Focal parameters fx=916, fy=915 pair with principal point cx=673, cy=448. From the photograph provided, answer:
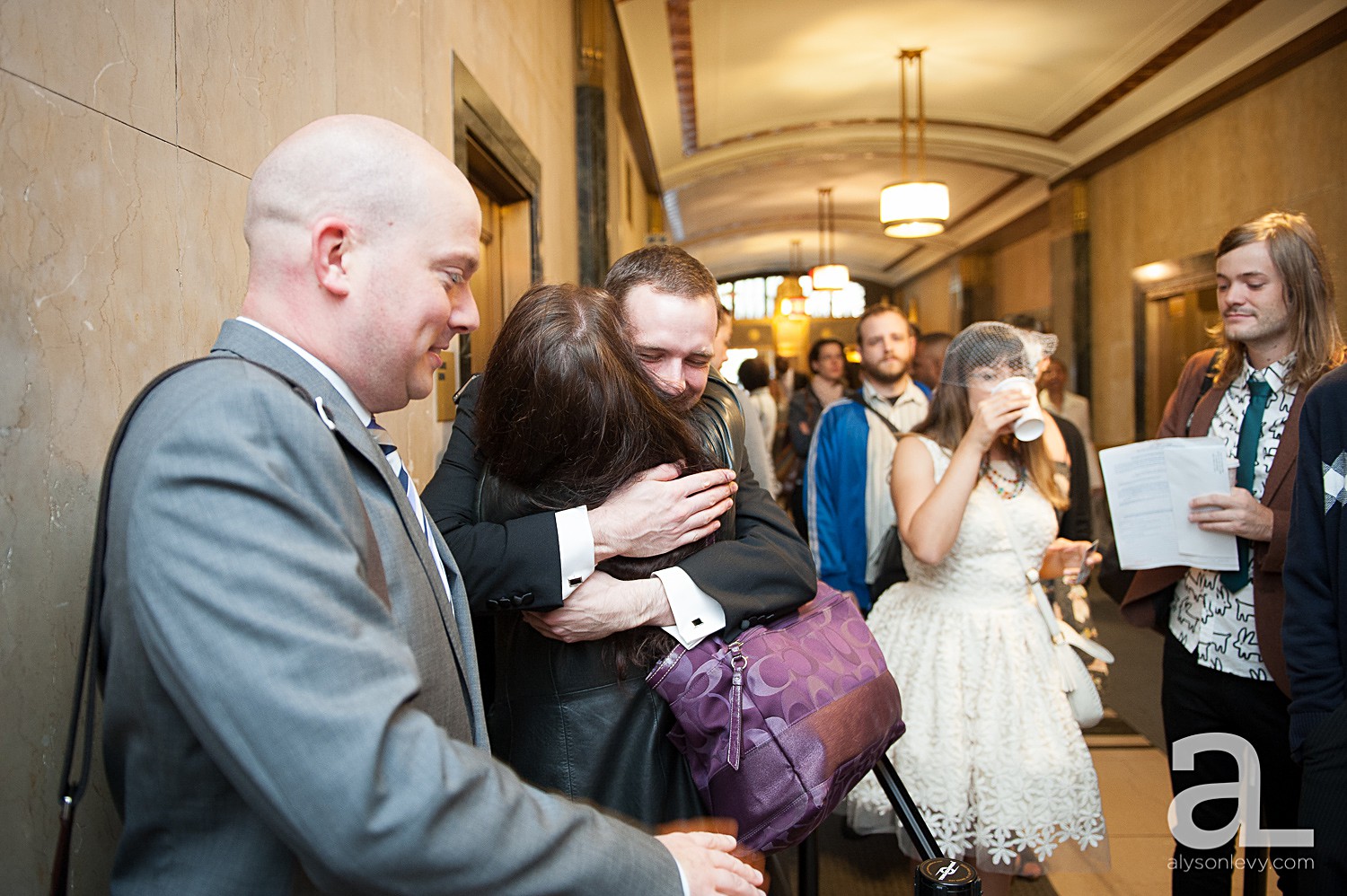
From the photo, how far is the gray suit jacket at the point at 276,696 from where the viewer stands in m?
0.67

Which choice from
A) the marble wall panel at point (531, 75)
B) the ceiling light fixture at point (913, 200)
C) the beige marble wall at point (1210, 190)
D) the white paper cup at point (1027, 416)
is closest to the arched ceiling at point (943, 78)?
the ceiling light fixture at point (913, 200)

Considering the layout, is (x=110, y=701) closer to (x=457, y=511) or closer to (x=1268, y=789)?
(x=457, y=511)

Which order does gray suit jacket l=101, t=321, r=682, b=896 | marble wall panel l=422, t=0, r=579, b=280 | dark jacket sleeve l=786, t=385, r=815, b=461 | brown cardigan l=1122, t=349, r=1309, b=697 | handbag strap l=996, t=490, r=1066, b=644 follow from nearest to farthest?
gray suit jacket l=101, t=321, r=682, b=896 → brown cardigan l=1122, t=349, r=1309, b=697 → handbag strap l=996, t=490, r=1066, b=644 → marble wall panel l=422, t=0, r=579, b=280 → dark jacket sleeve l=786, t=385, r=815, b=461

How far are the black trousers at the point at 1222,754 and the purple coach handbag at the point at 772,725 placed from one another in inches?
52.6

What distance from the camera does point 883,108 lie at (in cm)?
981

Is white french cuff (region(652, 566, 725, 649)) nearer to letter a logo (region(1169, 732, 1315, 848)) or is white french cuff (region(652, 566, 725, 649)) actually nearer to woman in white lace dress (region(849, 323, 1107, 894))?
woman in white lace dress (region(849, 323, 1107, 894))

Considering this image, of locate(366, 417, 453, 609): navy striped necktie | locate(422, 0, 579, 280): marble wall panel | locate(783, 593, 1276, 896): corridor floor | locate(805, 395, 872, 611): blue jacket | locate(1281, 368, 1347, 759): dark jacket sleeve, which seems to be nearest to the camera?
locate(366, 417, 453, 609): navy striped necktie

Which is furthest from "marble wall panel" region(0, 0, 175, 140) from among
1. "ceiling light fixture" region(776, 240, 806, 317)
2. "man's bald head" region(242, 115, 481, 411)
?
"ceiling light fixture" region(776, 240, 806, 317)

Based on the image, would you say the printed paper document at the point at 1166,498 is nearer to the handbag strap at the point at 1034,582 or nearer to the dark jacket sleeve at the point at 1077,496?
the handbag strap at the point at 1034,582

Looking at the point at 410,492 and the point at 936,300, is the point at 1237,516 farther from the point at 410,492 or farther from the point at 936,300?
the point at 936,300

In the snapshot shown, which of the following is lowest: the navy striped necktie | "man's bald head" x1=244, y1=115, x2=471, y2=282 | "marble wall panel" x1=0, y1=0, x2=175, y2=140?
the navy striped necktie

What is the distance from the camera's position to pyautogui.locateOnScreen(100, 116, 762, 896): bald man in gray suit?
676 mm

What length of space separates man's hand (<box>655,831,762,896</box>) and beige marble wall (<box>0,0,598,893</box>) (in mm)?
647

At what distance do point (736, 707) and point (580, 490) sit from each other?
0.38 m
